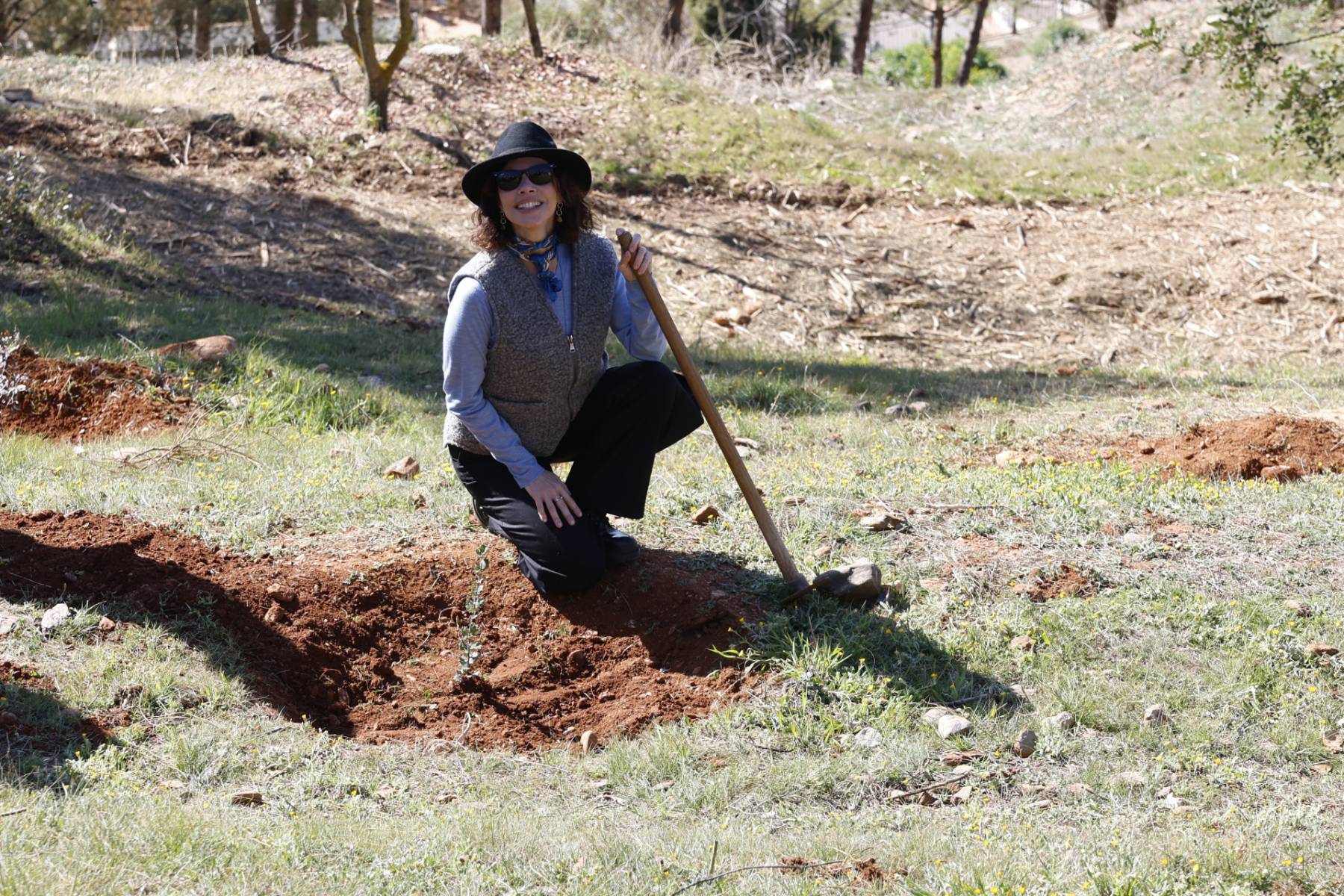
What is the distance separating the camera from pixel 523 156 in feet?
13.9

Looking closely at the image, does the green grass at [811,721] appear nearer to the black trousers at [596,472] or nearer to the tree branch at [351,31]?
the black trousers at [596,472]

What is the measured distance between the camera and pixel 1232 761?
3.77 meters

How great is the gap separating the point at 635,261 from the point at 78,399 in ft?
13.4

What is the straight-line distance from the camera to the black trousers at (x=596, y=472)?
4457mm

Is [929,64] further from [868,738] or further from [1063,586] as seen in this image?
[868,738]

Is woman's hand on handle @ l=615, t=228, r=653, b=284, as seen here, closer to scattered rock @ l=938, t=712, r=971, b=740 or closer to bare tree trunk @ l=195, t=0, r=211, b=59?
scattered rock @ l=938, t=712, r=971, b=740

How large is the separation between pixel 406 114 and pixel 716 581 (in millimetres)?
10257

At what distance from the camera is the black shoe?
470 centimetres

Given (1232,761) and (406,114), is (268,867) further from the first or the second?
(406,114)

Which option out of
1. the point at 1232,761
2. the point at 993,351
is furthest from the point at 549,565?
the point at 993,351

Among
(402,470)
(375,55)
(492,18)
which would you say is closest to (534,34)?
(492,18)

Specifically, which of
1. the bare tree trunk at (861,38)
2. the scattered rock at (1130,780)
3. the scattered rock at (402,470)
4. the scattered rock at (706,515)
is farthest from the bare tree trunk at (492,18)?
the scattered rock at (1130,780)

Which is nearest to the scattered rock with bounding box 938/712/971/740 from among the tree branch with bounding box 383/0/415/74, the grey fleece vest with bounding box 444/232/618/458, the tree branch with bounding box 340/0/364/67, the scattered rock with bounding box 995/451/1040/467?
the grey fleece vest with bounding box 444/232/618/458

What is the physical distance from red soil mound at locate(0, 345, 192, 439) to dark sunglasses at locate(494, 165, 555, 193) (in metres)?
3.35
